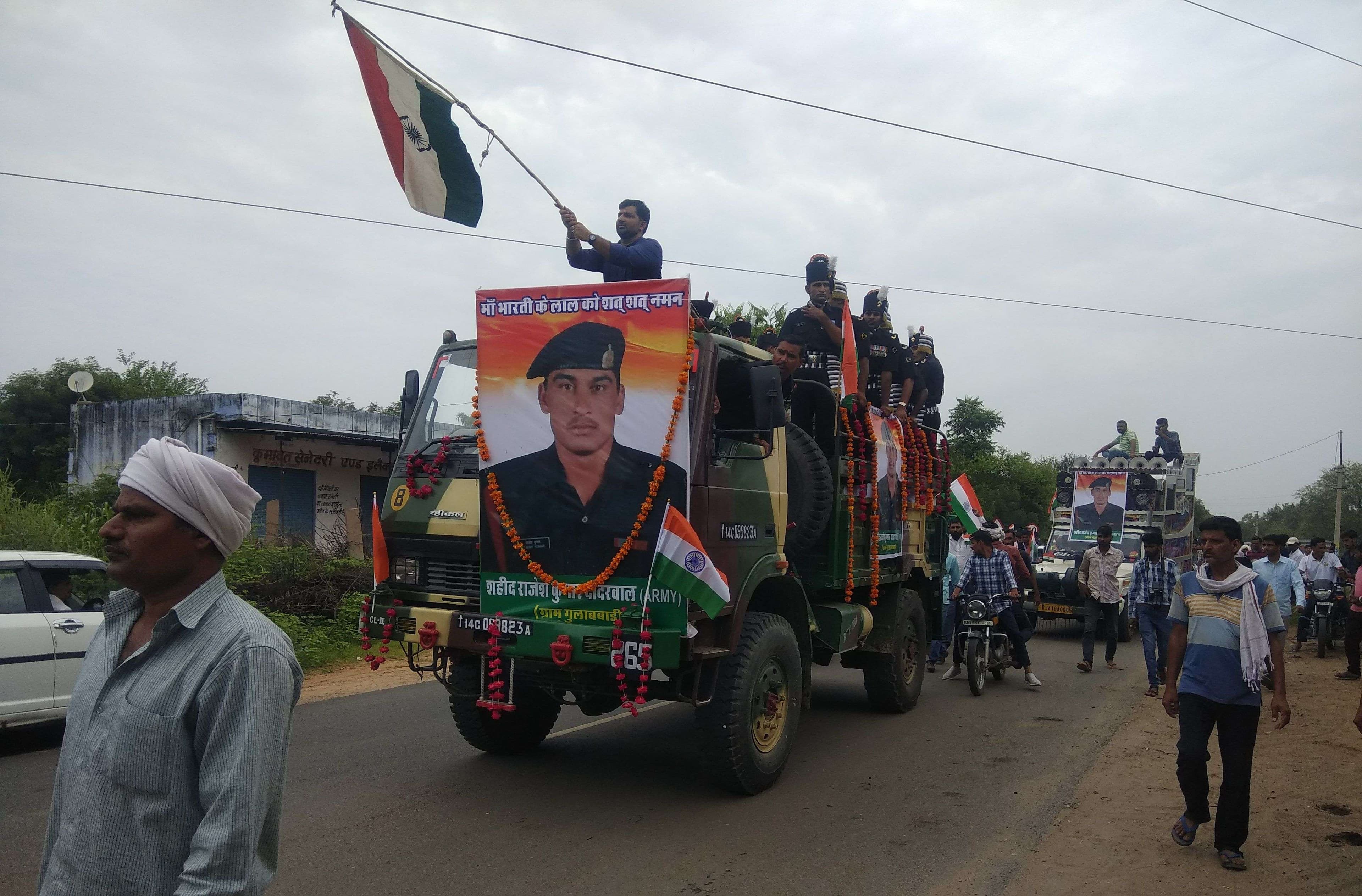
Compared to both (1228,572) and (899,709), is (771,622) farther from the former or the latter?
(899,709)

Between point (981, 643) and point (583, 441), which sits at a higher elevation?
point (583, 441)

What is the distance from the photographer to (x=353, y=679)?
10.4 metres

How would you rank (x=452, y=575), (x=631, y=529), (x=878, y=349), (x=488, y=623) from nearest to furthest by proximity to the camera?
(x=631, y=529)
(x=488, y=623)
(x=452, y=575)
(x=878, y=349)

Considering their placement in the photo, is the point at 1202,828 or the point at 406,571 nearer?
the point at 1202,828

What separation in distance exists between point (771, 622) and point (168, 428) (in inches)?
662

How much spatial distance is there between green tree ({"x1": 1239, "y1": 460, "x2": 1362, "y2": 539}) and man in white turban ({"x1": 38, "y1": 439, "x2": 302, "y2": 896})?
168 feet

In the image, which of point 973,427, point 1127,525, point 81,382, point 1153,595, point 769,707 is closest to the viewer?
point 769,707

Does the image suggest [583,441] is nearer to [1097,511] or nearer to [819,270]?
[819,270]

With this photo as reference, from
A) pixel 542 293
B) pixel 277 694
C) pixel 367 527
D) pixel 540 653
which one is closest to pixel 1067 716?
pixel 540 653

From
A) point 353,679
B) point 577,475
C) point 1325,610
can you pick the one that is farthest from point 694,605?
point 1325,610

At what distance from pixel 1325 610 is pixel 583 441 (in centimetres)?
1435

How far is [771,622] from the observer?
6.16 meters

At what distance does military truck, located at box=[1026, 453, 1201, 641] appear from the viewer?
53.7 feet

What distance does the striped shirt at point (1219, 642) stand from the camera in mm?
5117
